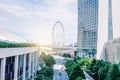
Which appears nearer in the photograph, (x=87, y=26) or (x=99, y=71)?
(x=99, y=71)

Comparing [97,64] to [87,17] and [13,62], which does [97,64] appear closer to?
[13,62]

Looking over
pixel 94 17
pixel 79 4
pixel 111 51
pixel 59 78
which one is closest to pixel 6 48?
pixel 59 78

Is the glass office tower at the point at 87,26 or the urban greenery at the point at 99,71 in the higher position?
the glass office tower at the point at 87,26

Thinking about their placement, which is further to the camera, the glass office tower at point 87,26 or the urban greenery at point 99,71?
the glass office tower at point 87,26

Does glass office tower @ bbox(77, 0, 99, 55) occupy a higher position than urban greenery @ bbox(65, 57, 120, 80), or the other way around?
glass office tower @ bbox(77, 0, 99, 55)

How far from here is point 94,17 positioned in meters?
92.3

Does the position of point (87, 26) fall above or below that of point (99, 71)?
above

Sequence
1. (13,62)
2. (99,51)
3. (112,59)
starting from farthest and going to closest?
(99,51) < (112,59) < (13,62)

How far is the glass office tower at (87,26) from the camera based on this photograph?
91.6 meters

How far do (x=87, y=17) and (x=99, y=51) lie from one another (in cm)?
2300

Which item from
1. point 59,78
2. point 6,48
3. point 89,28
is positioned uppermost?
point 89,28

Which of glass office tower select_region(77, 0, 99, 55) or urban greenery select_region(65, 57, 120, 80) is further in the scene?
glass office tower select_region(77, 0, 99, 55)

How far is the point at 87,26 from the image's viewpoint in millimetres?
103062

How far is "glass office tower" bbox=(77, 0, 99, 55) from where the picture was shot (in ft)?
301
